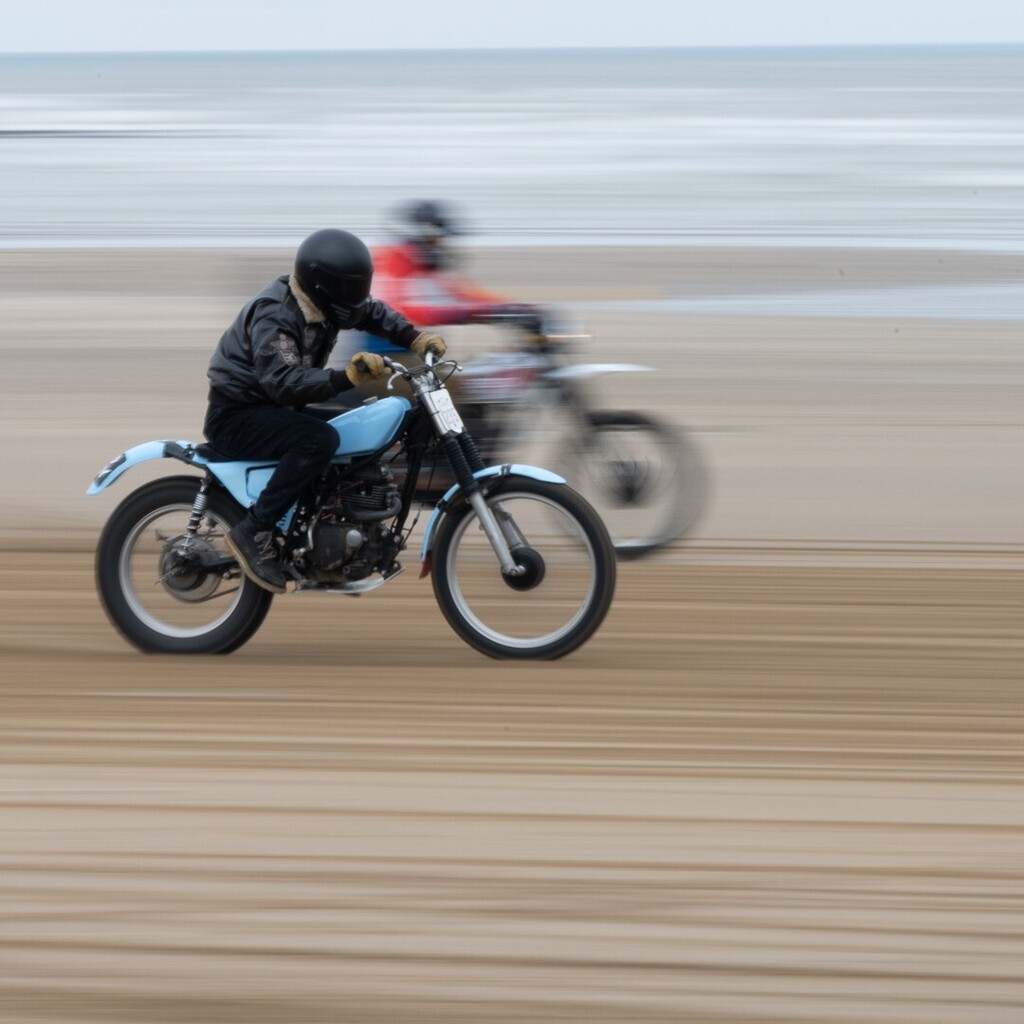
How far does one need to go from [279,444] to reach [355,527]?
1.35ft

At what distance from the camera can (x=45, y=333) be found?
751 inches

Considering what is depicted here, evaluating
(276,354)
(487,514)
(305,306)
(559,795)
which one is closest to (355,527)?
(487,514)

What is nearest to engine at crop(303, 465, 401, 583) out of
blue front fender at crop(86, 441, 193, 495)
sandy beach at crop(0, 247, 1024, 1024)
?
sandy beach at crop(0, 247, 1024, 1024)

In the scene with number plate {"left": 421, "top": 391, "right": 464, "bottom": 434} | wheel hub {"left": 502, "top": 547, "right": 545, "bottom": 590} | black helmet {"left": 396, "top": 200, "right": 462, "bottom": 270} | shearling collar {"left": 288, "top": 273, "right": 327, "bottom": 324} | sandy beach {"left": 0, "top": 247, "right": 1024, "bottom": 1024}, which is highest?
black helmet {"left": 396, "top": 200, "right": 462, "bottom": 270}

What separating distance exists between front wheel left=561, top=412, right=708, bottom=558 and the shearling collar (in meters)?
2.75

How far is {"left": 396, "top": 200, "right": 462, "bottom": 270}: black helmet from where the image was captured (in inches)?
376

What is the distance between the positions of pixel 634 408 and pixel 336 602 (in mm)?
6743

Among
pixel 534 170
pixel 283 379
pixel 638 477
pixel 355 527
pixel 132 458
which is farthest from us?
pixel 534 170

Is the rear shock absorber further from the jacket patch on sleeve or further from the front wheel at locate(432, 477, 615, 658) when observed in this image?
the front wheel at locate(432, 477, 615, 658)

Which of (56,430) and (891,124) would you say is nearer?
(56,430)

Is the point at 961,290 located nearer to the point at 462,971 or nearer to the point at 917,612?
the point at 917,612

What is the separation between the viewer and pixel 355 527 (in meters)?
7.11

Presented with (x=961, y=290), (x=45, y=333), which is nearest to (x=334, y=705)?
(x=45, y=333)

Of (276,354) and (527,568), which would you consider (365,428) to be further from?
(527,568)
